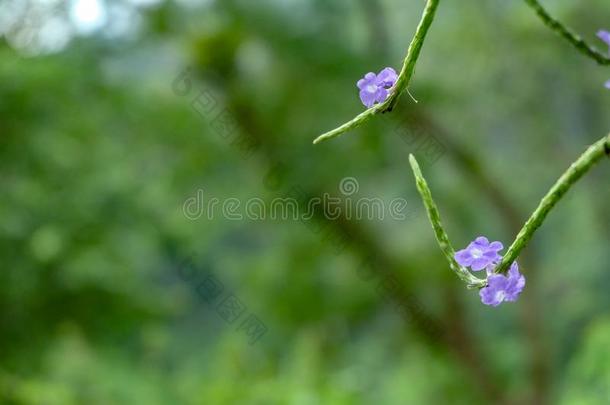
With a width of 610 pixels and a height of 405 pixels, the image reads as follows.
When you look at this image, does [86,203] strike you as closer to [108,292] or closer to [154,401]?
[108,292]

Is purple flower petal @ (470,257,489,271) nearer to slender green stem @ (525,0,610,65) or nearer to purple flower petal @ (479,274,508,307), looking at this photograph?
purple flower petal @ (479,274,508,307)

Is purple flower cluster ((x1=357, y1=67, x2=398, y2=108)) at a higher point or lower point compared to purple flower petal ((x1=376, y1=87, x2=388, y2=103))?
higher

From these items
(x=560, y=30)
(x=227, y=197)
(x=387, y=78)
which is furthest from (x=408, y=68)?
(x=227, y=197)

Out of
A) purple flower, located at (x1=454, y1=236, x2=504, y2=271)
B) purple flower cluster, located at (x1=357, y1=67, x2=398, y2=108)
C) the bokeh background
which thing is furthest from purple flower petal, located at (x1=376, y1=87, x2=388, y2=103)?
the bokeh background

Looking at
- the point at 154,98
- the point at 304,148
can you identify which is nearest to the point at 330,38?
the point at 304,148

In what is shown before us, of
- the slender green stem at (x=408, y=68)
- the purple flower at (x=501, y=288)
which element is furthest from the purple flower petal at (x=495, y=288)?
the slender green stem at (x=408, y=68)

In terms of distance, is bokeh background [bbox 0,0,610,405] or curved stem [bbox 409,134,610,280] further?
bokeh background [bbox 0,0,610,405]

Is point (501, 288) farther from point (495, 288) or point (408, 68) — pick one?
point (408, 68)
